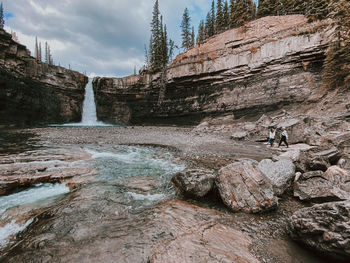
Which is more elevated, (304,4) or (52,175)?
(304,4)

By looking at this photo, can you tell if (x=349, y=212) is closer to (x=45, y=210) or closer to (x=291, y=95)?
(x=45, y=210)

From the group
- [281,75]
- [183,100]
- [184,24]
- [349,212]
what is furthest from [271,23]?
[349,212]

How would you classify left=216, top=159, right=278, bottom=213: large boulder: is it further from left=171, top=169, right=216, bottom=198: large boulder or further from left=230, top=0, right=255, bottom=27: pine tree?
left=230, top=0, right=255, bottom=27: pine tree

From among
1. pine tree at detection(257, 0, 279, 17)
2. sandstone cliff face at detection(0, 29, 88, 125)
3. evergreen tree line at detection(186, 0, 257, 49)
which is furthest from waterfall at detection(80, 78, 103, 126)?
pine tree at detection(257, 0, 279, 17)

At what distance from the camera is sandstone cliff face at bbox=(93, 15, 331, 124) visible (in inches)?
704

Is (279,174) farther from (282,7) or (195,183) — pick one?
(282,7)

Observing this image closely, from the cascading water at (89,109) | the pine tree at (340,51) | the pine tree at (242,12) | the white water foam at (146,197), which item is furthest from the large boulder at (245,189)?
the pine tree at (242,12)

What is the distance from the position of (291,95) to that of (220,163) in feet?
59.5

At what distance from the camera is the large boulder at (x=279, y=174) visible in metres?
4.30

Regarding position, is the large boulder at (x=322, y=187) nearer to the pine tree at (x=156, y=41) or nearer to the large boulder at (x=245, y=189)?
the large boulder at (x=245, y=189)

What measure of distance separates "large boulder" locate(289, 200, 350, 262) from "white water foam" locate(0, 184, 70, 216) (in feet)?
19.4

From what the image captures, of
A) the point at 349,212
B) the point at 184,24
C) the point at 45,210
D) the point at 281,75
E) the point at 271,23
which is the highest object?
the point at 184,24

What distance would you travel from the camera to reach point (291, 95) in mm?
18641

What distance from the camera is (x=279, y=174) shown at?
4547mm
